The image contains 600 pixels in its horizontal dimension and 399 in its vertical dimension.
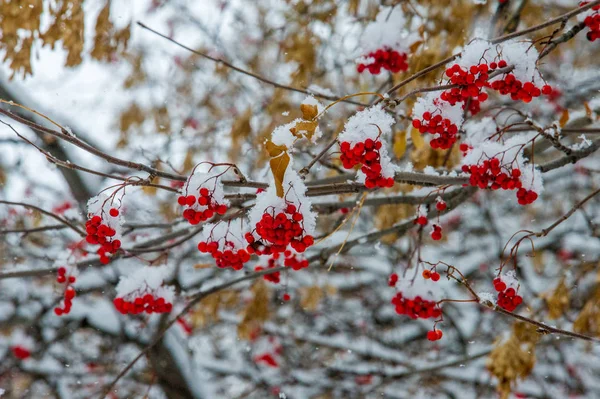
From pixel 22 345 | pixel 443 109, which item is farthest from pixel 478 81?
pixel 22 345

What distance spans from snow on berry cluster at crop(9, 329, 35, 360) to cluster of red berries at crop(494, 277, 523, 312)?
4733 millimetres

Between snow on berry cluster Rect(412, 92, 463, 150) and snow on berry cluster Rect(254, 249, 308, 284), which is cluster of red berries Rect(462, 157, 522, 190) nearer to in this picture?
snow on berry cluster Rect(412, 92, 463, 150)

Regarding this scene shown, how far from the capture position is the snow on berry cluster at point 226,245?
6.19 ft

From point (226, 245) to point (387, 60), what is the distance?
1338 millimetres

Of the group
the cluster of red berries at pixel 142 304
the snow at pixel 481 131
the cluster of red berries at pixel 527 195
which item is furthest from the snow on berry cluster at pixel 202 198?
the snow at pixel 481 131

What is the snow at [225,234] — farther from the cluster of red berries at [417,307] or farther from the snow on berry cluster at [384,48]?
the snow on berry cluster at [384,48]

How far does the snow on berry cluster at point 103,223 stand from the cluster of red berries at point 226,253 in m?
0.32

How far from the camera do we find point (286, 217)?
156 centimetres

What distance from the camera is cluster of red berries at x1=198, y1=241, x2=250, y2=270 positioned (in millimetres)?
1879

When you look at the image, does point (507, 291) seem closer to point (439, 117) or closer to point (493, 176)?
point (493, 176)

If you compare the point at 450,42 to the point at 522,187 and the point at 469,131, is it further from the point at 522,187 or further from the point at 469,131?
the point at 522,187

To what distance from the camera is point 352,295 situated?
20.9 ft

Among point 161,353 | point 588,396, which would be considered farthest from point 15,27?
point 588,396

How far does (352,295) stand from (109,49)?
13.5 ft
